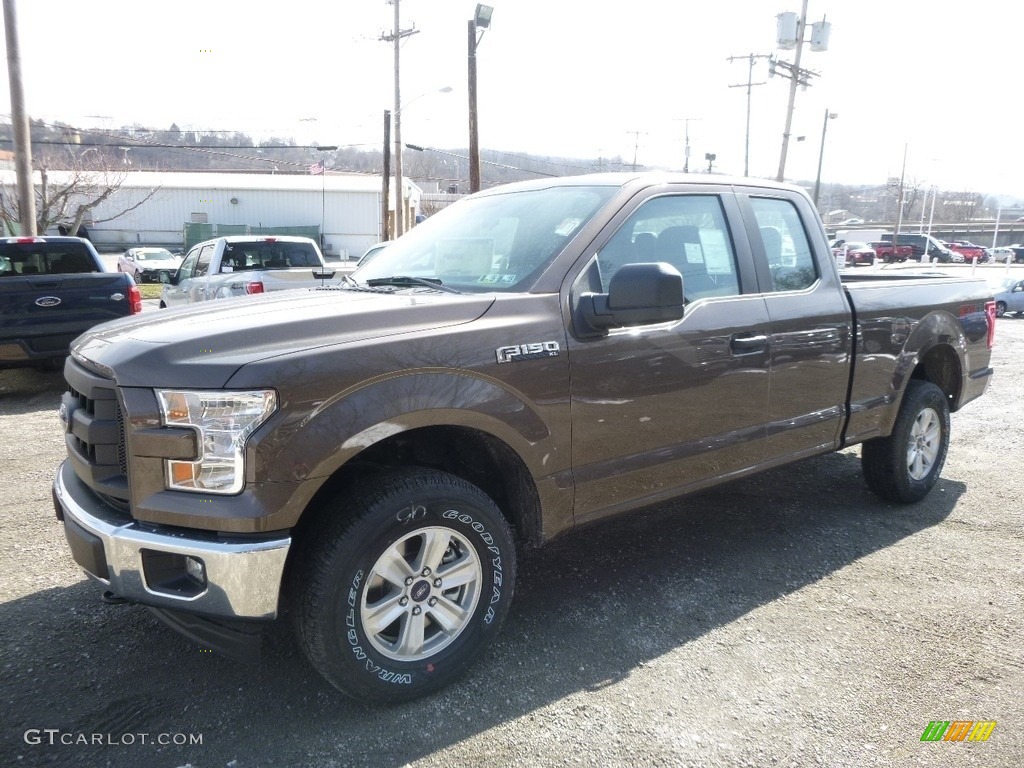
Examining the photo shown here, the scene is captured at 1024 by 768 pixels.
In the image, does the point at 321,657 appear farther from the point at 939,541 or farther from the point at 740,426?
the point at 939,541

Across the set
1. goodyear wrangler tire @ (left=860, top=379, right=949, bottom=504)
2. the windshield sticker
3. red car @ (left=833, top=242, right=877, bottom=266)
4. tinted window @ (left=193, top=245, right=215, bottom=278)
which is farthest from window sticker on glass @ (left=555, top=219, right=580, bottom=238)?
red car @ (left=833, top=242, right=877, bottom=266)

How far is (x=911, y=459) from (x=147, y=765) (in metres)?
4.62

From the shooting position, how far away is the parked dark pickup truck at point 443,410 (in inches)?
93.4

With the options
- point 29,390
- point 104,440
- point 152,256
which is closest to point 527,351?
point 104,440

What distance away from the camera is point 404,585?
8.95 feet

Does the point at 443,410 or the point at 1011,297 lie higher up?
the point at 443,410

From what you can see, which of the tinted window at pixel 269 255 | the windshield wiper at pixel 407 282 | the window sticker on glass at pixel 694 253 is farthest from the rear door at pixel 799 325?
the tinted window at pixel 269 255

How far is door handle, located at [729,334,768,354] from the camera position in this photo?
3.62 m

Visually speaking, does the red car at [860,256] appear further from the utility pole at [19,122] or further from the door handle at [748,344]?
the door handle at [748,344]

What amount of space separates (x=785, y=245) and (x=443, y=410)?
2.48m

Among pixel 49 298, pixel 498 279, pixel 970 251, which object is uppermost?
pixel 498 279

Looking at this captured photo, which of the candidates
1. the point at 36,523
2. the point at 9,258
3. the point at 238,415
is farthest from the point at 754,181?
the point at 9,258

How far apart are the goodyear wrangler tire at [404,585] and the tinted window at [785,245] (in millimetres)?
2168

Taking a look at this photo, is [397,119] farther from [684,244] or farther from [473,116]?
[684,244]
